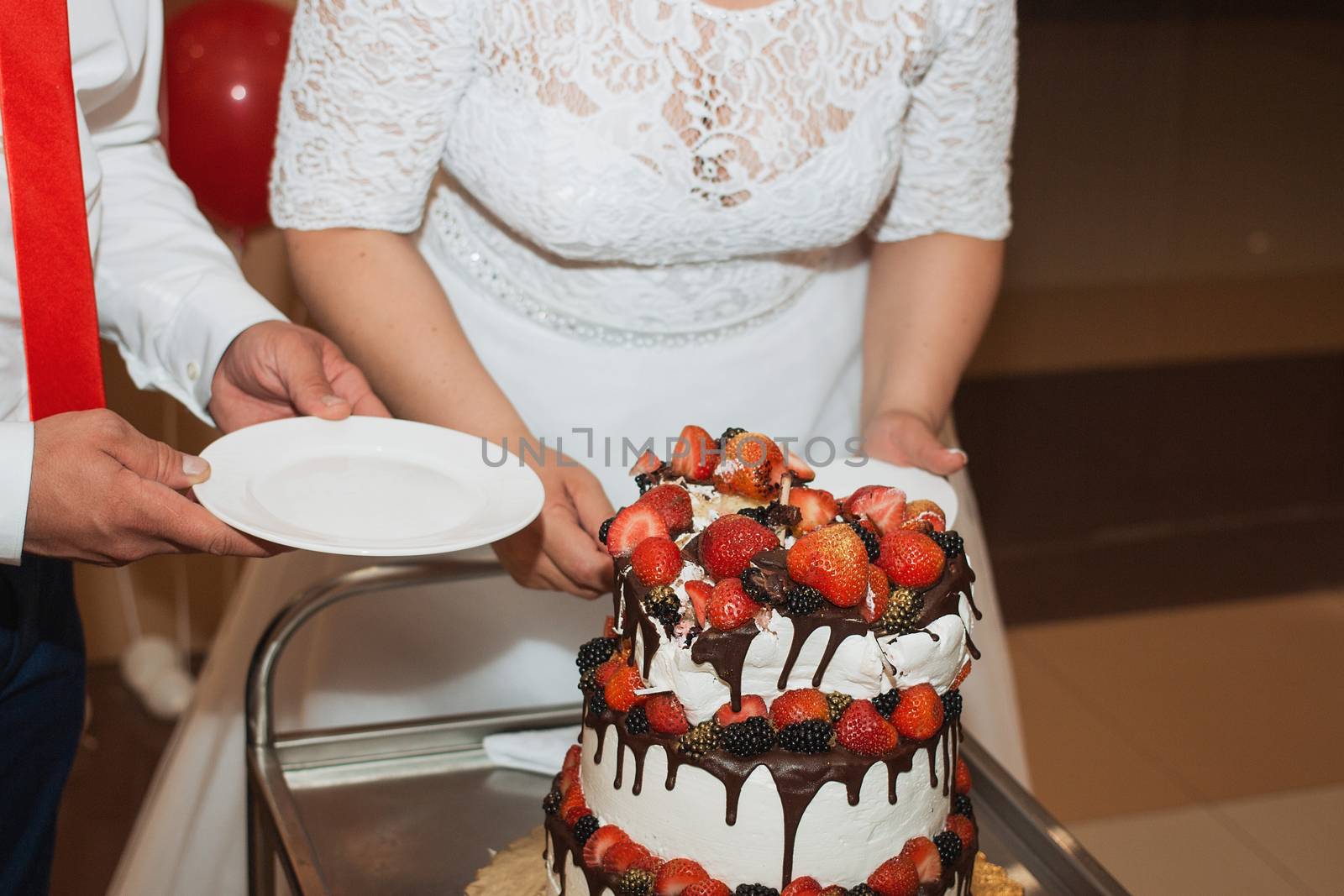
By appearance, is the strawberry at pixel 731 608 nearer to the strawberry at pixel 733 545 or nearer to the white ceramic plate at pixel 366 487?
the strawberry at pixel 733 545

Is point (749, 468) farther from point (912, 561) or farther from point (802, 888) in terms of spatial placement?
point (802, 888)

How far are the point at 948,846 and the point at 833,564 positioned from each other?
0.36 metres

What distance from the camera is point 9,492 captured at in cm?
130

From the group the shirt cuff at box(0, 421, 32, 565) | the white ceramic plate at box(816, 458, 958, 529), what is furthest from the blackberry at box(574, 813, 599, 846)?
the shirt cuff at box(0, 421, 32, 565)

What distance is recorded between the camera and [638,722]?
1256 mm

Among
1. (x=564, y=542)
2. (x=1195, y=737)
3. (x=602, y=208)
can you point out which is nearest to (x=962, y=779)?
(x=564, y=542)

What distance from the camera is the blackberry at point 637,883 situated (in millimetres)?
Result: 1270

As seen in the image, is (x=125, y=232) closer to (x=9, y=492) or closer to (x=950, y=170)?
(x=9, y=492)

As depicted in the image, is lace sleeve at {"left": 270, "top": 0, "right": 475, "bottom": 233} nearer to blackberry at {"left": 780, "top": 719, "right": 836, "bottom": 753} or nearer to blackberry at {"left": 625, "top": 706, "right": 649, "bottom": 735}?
blackberry at {"left": 625, "top": 706, "right": 649, "bottom": 735}

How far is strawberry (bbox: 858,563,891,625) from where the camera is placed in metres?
1.21

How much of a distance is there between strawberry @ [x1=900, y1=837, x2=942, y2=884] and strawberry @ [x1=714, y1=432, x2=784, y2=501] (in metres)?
0.36

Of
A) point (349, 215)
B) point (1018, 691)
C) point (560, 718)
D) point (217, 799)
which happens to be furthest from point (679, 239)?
point (1018, 691)

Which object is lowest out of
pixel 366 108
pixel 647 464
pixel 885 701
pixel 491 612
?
pixel 491 612

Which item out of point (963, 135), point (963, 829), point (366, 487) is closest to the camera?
point (963, 829)
